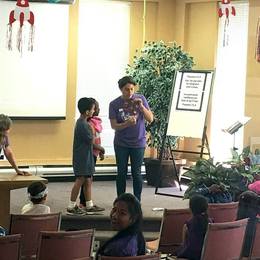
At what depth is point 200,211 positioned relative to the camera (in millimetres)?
A: 4629

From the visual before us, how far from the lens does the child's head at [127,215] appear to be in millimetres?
3727

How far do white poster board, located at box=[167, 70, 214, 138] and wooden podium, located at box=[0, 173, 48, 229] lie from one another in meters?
2.66

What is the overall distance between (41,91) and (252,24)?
292 cm

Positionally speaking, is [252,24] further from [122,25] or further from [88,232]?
[88,232]

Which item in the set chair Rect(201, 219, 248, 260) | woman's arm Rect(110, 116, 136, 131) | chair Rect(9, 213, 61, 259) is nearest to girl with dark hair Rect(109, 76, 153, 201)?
woman's arm Rect(110, 116, 136, 131)

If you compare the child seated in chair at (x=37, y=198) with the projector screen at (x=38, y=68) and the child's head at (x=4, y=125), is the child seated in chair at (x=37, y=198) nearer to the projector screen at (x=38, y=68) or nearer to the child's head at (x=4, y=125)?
the child's head at (x=4, y=125)

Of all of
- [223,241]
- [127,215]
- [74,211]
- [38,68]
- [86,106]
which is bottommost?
[74,211]

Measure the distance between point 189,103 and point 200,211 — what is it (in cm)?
348

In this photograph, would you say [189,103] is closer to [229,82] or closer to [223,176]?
[229,82]

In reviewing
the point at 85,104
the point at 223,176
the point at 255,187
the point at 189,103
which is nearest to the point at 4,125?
the point at 85,104

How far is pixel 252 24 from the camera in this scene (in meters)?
8.59

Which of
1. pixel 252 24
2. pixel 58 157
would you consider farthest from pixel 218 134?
pixel 58 157

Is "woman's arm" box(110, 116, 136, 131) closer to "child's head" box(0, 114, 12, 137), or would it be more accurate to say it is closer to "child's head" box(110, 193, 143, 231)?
"child's head" box(0, 114, 12, 137)

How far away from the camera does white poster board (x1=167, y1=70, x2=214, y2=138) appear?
7.90 metres
